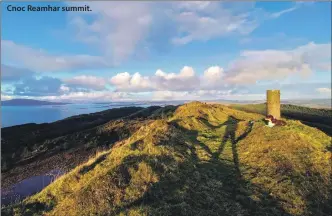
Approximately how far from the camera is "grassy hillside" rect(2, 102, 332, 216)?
40.9 feet

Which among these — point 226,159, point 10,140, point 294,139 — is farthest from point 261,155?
point 10,140

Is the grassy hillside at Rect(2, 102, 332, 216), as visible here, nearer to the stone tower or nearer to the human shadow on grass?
the human shadow on grass

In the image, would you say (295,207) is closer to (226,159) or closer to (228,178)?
(228,178)

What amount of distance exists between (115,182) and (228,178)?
5.80 meters


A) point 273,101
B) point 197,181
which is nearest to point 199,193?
point 197,181

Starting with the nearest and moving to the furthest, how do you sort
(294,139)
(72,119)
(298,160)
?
(298,160), (294,139), (72,119)

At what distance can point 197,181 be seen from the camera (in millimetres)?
15219

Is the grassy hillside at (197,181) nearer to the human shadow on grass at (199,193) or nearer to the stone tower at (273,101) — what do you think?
the human shadow on grass at (199,193)

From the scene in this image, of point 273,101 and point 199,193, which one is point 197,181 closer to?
point 199,193

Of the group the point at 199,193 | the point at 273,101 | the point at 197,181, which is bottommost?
the point at 199,193

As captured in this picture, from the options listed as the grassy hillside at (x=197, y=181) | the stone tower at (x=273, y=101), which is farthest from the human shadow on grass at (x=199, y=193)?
the stone tower at (x=273, y=101)

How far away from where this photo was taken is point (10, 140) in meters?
43.8

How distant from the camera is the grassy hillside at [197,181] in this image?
1247 centimetres

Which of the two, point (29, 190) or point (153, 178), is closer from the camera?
point (153, 178)
